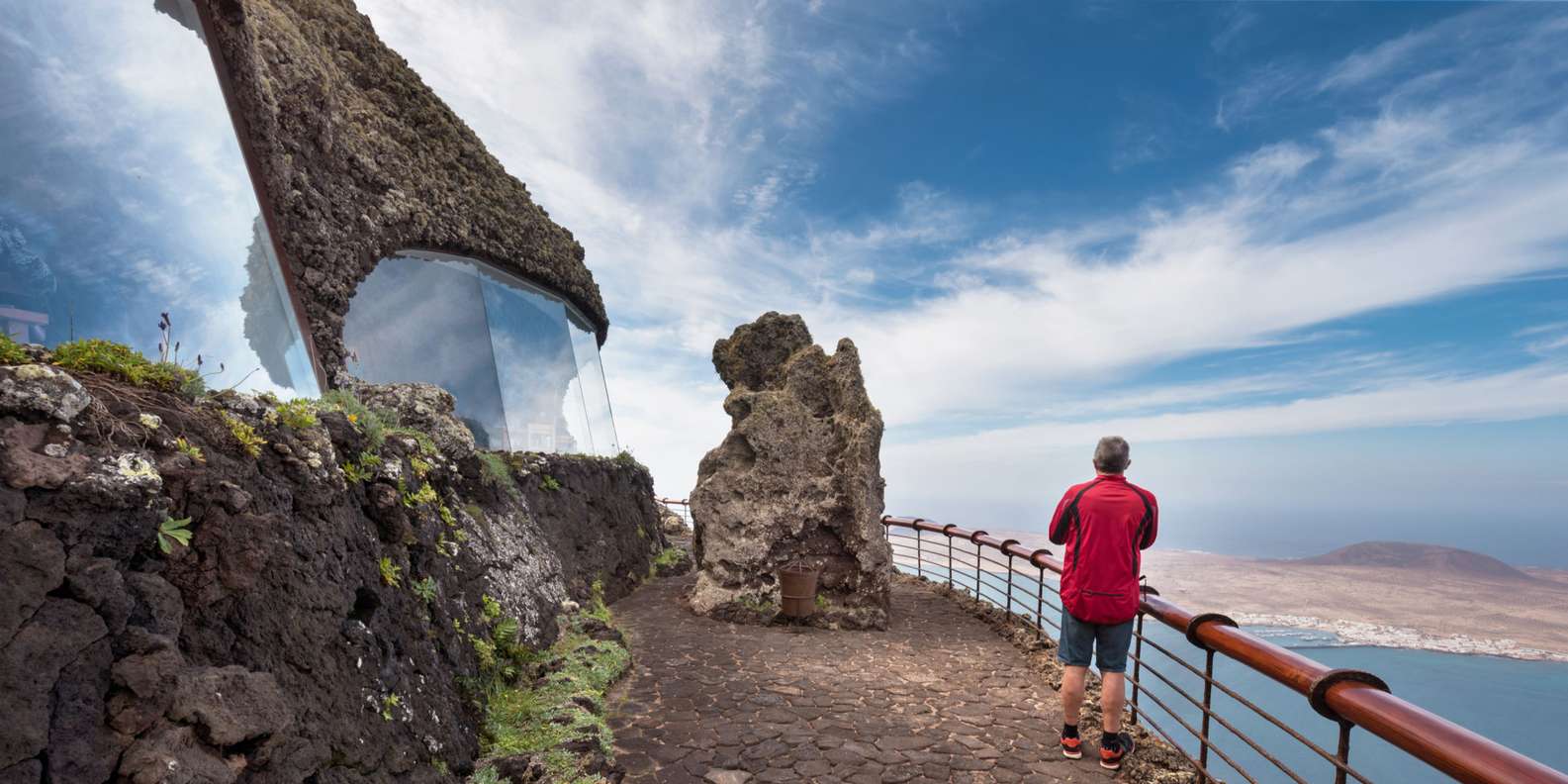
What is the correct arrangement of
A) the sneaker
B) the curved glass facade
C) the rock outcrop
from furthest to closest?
the curved glass facade
the rock outcrop
the sneaker

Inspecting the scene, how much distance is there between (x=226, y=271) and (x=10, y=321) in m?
2.33

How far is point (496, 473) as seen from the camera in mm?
7922

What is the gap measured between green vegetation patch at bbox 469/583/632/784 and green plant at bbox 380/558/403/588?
1241 mm

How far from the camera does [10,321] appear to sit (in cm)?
489

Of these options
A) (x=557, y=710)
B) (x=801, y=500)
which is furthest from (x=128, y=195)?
(x=801, y=500)

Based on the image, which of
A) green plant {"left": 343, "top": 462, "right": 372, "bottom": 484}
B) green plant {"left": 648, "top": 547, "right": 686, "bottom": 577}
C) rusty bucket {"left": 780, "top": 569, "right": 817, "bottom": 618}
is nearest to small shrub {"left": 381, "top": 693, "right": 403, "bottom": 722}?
green plant {"left": 343, "top": 462, "right": 372, "bottom": 484}

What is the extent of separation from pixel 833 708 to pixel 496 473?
4.38 meters

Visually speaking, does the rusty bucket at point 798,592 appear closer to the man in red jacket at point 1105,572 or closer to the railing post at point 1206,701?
the man in red jacket at point 1105,572

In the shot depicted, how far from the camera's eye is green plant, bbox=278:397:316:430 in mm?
3912

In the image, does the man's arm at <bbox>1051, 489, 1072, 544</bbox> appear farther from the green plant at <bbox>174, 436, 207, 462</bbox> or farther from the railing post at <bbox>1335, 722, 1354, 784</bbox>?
the green plant at <bbox>174, 436, 207, 462</bbox>

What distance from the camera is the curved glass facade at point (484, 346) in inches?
422

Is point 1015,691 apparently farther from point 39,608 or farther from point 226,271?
point 226,271

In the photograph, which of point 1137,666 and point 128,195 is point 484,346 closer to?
point 128,195

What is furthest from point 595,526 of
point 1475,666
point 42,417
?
point 1475,666
